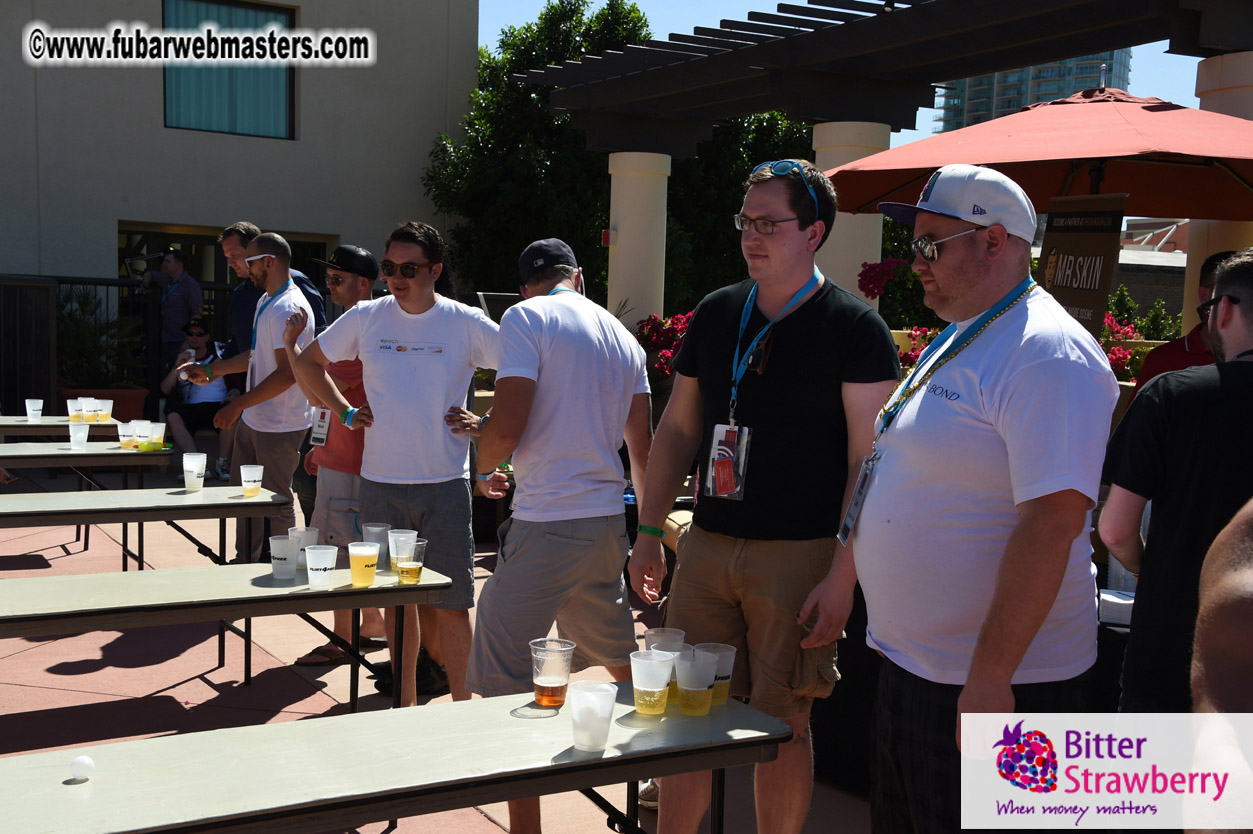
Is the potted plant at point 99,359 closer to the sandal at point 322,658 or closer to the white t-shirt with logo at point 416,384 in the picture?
the sandal at point 322,658

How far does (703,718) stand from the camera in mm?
2496

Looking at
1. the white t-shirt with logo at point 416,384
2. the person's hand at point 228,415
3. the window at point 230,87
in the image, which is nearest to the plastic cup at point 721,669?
the white t-shirt with logo at point 416,384

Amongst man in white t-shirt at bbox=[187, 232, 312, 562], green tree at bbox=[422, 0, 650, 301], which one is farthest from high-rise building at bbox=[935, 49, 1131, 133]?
man in white t-shirt at bbox=[187, 232, 312, 562]

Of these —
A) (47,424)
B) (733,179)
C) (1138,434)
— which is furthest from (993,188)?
(733,179)

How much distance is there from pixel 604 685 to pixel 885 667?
0.65 meters

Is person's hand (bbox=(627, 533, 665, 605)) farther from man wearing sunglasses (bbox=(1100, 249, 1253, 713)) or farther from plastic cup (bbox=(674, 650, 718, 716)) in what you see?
man wearing sunglasses (bbox=(1100, 249, 1253, 713))

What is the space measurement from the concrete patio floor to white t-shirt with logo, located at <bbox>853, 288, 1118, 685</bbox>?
1717mm

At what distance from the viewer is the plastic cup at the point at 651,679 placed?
2436mm

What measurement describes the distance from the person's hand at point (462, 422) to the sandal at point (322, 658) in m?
1.85

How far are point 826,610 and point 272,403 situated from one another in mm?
4122

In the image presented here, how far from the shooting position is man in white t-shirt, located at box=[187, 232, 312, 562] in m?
5.88

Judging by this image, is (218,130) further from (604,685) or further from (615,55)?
(604,685)

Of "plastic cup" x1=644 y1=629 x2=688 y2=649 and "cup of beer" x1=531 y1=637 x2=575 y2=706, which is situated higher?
"plastic cup" x1=644 y1=629 x2=688 y2=649

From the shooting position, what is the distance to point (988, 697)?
2.08 m
